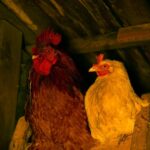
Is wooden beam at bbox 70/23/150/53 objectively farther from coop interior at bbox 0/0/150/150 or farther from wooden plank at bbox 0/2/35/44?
wooden plank at bbox 0/2/35/44

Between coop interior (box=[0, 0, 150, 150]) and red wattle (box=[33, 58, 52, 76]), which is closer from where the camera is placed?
coop interior (box=[0, 0, 150, 150])

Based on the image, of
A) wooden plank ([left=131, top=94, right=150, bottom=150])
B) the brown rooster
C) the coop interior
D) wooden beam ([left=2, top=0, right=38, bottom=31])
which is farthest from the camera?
wooden beam ([left=2, top=0, right=38, bottom=31])

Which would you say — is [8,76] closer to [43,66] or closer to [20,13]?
[43,66]

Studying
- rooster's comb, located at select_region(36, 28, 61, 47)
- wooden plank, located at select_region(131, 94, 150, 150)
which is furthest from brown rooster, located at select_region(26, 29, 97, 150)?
wooden plank, located at select_region(131, 94, 150, 150)

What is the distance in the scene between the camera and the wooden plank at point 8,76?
251cm

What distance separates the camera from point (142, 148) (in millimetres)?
→ 1875

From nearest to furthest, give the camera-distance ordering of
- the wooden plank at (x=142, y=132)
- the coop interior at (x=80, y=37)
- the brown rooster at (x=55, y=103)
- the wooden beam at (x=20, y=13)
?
the wooden plank at (x=142, y=132) → the coop interior at (x=80, y=37) → the brown rooster at (x=55, y=103) → the wooden beam at (x=20, y=13)

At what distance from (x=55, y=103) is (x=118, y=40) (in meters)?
0.55

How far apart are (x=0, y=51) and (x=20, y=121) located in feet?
1.66

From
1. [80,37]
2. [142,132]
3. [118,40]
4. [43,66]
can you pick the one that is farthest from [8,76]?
[142,132]

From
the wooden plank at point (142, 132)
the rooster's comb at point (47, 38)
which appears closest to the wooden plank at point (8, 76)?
the rooster's comb at point (47, 38)

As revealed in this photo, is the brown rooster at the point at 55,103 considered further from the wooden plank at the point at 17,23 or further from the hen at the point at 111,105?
the wooden plank at the point at 17,23

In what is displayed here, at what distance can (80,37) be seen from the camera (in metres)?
2.59

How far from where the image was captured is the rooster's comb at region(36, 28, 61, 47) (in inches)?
98.4
